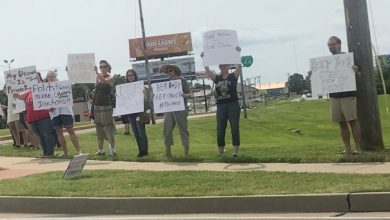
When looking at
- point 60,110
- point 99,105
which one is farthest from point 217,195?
point 60,110

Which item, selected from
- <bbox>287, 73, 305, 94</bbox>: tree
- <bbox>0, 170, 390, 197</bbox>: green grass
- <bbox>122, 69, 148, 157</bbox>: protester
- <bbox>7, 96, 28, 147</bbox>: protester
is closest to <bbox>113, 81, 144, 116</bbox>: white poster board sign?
<bbox>122, 69, 148, 157</bbox>: protester

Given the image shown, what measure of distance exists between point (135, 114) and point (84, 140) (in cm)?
743

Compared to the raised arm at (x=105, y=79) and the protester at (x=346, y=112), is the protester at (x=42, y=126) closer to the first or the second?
the raised arm at (x=105, y=79)

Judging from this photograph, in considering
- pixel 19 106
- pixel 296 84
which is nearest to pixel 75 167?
pixel 19 106

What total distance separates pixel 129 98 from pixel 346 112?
15.8 feet

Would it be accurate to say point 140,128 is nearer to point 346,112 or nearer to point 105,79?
point 105,79

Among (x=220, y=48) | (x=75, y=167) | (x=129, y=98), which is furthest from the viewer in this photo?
(x=129, y=98)

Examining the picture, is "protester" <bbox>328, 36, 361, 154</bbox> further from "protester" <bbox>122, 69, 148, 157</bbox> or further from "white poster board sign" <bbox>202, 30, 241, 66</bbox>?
"protester" <bbox>122, 69, 148, 157</bbox>

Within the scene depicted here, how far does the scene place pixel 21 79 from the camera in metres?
15.7

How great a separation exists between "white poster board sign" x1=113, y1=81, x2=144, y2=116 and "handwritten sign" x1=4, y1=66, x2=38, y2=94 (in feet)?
9.72

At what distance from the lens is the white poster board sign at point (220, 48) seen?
40.0ft

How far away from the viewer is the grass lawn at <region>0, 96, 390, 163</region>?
37.6 feet

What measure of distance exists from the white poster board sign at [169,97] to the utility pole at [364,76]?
140 inches

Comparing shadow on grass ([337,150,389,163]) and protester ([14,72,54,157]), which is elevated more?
protester ([14,72,54,157])
